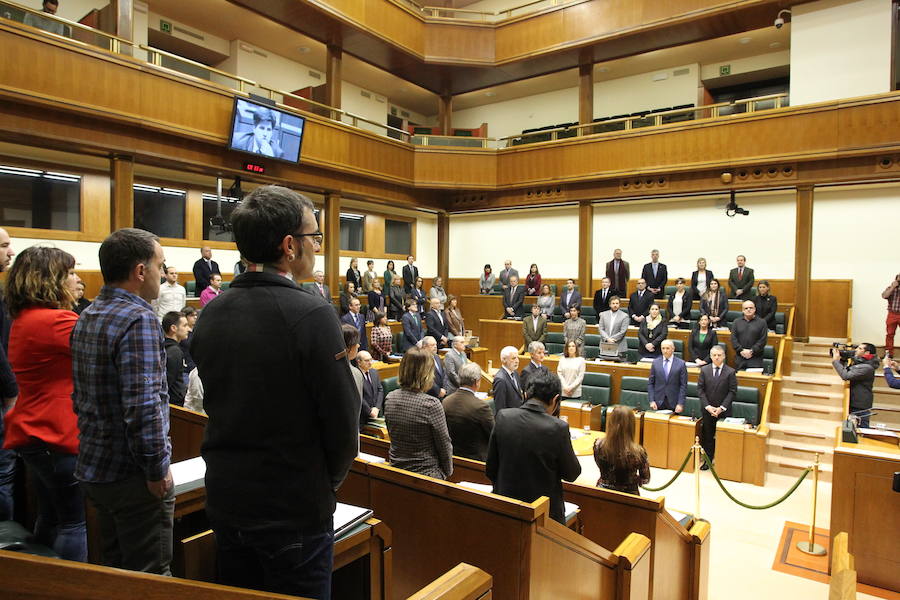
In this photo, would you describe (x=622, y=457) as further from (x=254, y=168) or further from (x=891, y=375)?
(x=254, y=168)

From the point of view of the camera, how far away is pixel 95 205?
8.57 meters

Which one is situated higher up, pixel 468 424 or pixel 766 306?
pixel 766 306

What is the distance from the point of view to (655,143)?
9445 millimetres

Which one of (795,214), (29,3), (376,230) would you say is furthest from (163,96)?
(795,214)

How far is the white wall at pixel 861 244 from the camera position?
847cm

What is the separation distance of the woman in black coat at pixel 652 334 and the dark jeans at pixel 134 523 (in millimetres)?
6545

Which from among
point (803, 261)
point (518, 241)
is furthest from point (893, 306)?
point (518, 241)

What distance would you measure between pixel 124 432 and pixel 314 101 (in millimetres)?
9276

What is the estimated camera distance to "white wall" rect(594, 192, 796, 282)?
9.38 metres

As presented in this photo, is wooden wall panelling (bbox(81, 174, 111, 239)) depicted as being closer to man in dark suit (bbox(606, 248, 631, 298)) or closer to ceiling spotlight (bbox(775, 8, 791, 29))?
man in dark suit (bbox(606, 248, 631, 298))

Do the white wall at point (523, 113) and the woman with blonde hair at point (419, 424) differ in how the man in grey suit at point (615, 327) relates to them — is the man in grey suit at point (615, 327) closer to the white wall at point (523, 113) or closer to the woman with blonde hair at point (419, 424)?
the woman with blonde hair at point (419, 424)

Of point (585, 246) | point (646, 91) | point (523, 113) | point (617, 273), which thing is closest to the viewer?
point (617, 273)

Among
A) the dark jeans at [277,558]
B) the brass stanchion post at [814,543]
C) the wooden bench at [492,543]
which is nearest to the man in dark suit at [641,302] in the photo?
the brass stanchion post at [814,543]

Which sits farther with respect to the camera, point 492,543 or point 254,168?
point 254,168
